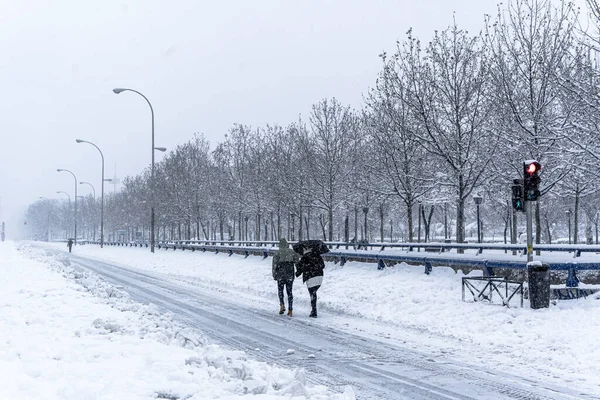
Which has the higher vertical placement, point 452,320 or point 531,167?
point 531,167

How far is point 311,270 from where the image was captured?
48.3 ft

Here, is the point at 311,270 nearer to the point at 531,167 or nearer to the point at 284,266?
the point at 284,266

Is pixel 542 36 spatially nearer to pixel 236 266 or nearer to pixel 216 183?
pixel 236 266

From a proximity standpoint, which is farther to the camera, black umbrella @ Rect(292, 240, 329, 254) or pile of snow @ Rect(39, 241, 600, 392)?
black umbrella @ Rect(292, 240, 329, 254)

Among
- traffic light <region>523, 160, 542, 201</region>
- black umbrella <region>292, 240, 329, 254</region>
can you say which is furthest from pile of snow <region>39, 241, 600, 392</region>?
traffic light <region>523, 160, 542, 201</region>

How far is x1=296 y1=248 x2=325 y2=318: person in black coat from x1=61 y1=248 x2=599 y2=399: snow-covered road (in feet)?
2.79

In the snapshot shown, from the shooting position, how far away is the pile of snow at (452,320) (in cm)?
944

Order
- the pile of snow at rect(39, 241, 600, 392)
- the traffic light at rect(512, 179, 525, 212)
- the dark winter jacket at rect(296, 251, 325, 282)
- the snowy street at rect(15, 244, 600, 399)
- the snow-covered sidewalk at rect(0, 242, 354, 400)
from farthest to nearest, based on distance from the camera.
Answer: the dark winter jacket at rect(296, 251, 325, 282) → the traffic light at rect(512, 179, 525, 212) → the pile of snow at rect(39, 241, 600, 392) → the snowy street at rect(15, 244, 600, 399) → the snow-covered sidewalk at rect(0, 242, 354, 400)

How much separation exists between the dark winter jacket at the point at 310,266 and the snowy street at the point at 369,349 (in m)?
1.04

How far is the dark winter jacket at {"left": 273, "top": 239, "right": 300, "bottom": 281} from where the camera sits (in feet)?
49.5

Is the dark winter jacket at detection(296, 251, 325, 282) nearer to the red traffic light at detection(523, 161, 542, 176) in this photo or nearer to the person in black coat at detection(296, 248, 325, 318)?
the person in black coat at detection(296, 248, 325, 318)

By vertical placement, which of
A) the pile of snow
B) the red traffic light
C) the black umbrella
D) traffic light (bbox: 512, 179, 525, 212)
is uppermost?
the red traffic light

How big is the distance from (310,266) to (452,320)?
11.8 ft

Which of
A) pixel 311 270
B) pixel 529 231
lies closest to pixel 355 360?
pixel 311 270
